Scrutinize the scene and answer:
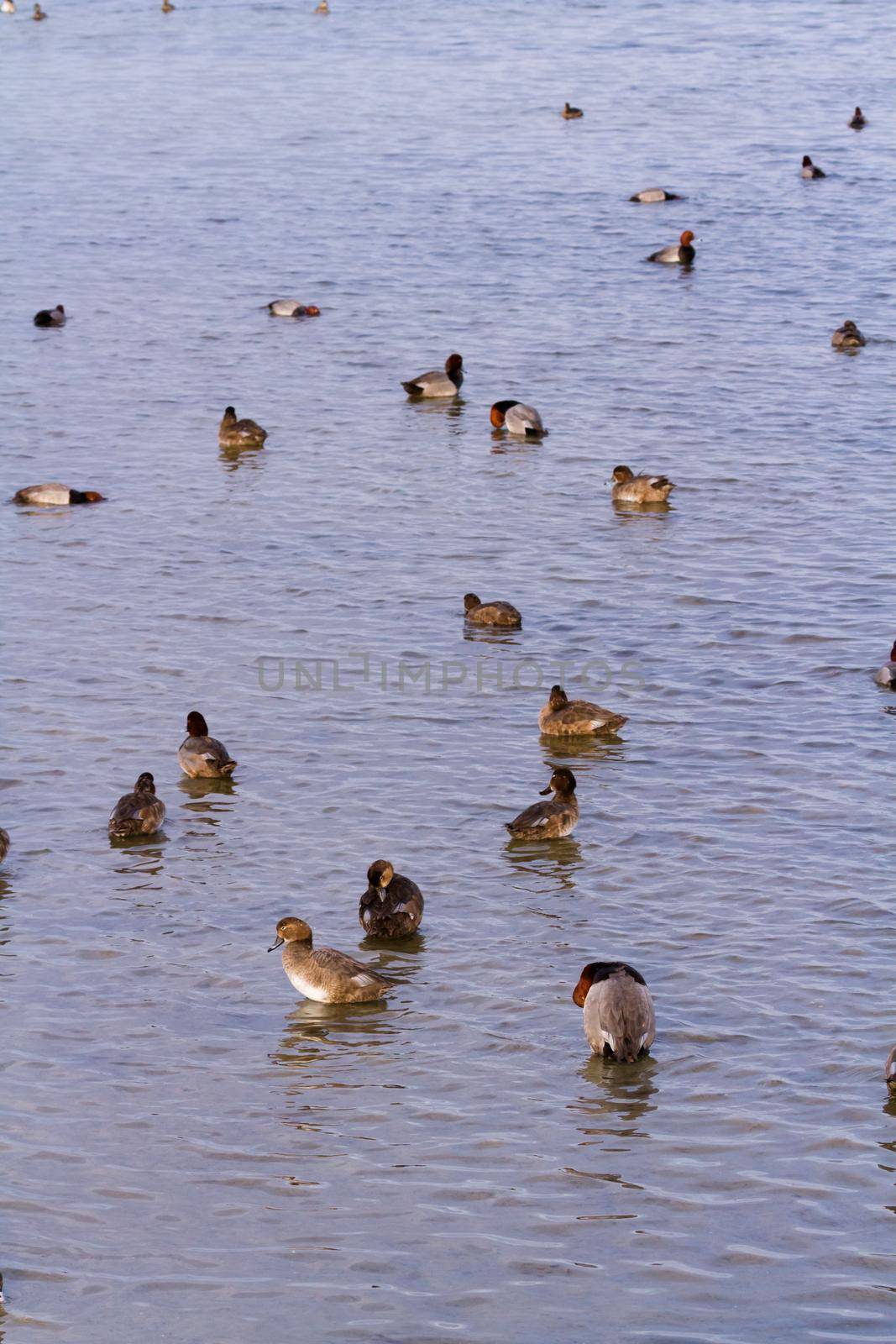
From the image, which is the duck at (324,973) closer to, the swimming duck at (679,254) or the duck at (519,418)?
the duck at (519,418)

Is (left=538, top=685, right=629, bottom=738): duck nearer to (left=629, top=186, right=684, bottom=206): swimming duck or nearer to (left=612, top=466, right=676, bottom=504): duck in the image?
(left=612, top=466, right=676, bottom=504): duck

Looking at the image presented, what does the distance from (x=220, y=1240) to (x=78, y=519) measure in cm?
1384

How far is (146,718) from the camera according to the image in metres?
16.5

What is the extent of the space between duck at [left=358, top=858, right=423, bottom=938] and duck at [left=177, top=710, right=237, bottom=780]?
114 inches

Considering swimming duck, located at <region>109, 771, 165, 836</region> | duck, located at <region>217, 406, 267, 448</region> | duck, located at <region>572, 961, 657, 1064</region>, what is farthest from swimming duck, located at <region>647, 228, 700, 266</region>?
duck, located at <region>572, 961, 657, 1064</region>

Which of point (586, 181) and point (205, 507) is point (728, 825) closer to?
point (205, 507)

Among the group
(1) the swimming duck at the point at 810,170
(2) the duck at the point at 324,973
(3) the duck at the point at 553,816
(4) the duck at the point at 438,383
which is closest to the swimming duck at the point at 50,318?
(4) the duck at the point at 438,383

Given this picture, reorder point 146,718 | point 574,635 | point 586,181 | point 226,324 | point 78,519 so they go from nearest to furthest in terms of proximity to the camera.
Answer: point 146,718
point 574,635
point 78,519
point 226,324
point 586,181

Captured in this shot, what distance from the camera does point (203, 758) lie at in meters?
15.0

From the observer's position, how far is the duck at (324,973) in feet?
38.2

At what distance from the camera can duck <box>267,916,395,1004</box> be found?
459 inches

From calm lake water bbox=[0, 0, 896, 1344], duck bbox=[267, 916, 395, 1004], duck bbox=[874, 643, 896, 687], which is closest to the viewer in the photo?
calm lake water bbox=[0, 0, 896, 1344]

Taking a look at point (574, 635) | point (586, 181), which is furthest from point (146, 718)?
point (586, 181)

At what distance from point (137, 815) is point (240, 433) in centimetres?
1110
